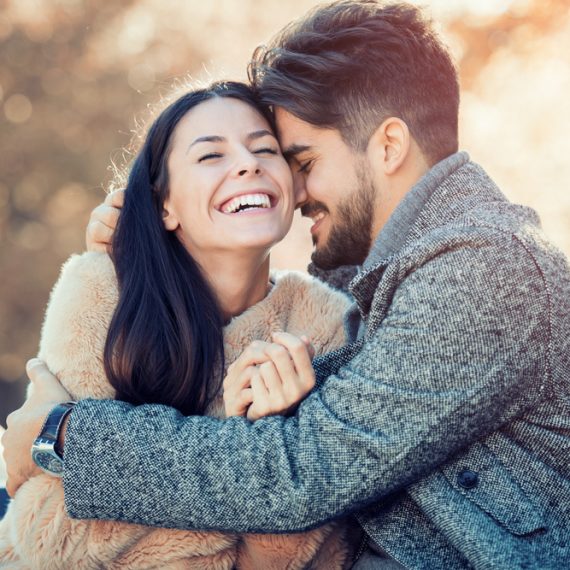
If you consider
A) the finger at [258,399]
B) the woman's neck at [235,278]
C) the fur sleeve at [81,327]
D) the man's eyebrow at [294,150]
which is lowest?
the finger at [258,399]

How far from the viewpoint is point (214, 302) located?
9.11 feet

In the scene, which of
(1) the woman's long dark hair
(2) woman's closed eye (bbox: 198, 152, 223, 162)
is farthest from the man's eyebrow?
(2) woman's closed eye (bbox: 198, 152, 223, 162)

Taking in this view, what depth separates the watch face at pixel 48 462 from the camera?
7.11 feet

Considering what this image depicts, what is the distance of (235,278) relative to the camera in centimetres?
282

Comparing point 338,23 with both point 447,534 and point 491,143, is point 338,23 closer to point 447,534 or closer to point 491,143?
point 447,534

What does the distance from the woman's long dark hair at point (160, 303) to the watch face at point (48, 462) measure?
0.98 feet

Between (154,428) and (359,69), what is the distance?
1.45m

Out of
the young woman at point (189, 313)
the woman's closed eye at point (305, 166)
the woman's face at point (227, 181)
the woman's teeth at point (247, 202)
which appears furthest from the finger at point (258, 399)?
the woman's closed eye at point (305, 166)

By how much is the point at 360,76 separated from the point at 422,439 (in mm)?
1399

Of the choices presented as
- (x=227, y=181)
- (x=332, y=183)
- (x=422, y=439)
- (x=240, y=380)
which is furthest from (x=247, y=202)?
(x=422, y=439)

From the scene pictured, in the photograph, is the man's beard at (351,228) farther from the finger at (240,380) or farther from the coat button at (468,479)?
the coat button at (468,479)

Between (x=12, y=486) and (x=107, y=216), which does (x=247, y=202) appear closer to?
(x=107, y=216)

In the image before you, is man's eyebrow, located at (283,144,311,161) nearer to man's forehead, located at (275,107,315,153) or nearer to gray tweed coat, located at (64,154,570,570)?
man's forehead, located at (275,107,315,153)

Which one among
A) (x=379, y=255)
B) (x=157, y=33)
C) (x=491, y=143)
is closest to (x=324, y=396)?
(x=379, y=255)
